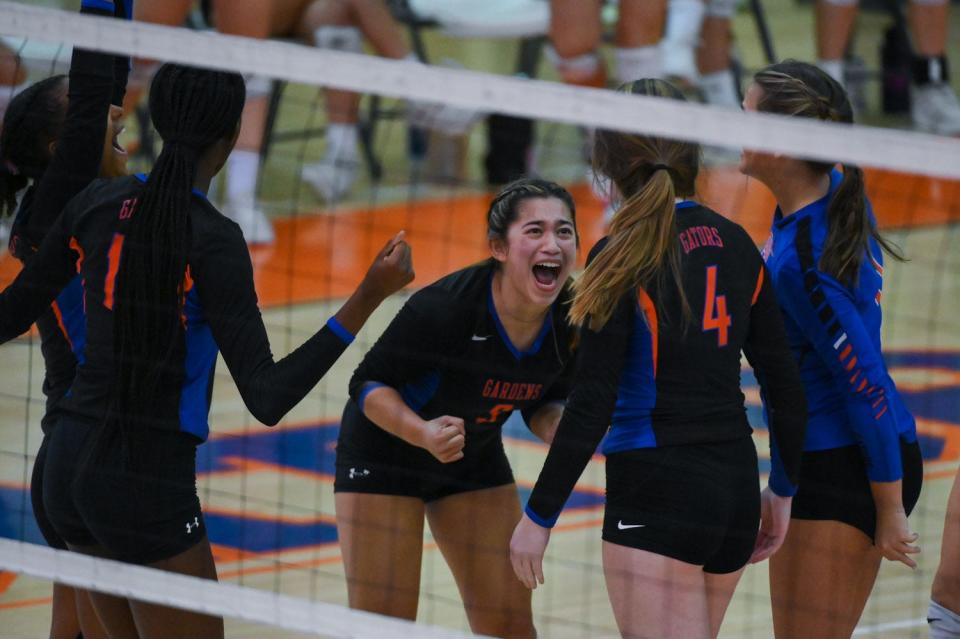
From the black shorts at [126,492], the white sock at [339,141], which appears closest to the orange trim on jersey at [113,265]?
the black shorts at [126,492]

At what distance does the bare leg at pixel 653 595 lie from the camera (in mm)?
3096

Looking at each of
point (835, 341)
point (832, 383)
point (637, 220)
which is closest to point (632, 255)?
point (637, 220)

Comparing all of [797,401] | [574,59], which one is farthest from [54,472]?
[574,59]

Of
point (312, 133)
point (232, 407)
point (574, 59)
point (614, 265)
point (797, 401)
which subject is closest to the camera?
point (614, 265)

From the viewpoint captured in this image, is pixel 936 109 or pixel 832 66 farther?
pixel 936 109

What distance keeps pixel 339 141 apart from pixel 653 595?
6217 mm

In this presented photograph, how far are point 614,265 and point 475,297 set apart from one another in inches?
26.9

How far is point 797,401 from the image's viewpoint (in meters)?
3.26

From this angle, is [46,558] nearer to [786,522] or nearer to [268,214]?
[786,522]

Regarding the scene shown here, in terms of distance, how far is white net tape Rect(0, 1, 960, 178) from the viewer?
8.42 ft

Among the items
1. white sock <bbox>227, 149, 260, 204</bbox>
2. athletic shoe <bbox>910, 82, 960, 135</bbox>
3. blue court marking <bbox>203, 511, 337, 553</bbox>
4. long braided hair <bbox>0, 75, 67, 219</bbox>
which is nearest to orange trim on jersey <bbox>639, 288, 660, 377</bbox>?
long braided hair <bbox>0, 75, 67, 219</bbox>

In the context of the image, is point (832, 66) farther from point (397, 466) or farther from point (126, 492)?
point (126, 492)

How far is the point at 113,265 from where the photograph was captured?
306cm

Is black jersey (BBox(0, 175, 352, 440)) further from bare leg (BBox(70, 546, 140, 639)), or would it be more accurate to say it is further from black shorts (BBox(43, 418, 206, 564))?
bare leg (BBox(70, 546, 140, 639))
